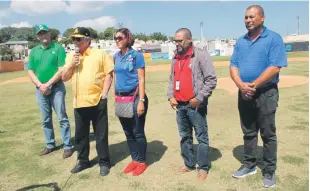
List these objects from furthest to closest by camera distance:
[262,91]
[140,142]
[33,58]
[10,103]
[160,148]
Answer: [10,103] → [160,148] → [33,58] → [140,142] → [262,91]

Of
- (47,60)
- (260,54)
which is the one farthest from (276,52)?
(47,60)

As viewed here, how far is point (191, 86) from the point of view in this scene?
4.04 meters

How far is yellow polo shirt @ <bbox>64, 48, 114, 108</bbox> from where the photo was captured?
169 inches

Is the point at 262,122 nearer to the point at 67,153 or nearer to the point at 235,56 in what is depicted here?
the point at 235,56

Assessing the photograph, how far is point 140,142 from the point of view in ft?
14.8

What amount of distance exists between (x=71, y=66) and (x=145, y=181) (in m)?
1.83

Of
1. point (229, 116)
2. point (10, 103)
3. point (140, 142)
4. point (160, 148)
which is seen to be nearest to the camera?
point (140, 142)

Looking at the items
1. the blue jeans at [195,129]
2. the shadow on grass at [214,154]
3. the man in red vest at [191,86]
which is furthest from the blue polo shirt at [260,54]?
the shadow on grass at [214,154]

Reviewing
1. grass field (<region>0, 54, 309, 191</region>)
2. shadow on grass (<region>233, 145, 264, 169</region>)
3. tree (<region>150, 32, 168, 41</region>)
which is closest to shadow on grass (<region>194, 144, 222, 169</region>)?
grass field (<region>0, 54, 309, 191</region>)

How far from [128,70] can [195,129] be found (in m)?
1.18

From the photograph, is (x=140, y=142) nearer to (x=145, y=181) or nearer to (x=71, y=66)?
(x=145, y=181)

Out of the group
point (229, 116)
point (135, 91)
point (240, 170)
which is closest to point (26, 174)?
point (135, 91)

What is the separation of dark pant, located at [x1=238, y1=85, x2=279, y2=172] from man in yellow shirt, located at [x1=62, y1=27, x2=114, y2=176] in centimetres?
187

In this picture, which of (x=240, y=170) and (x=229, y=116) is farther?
(x=229, y=116)
